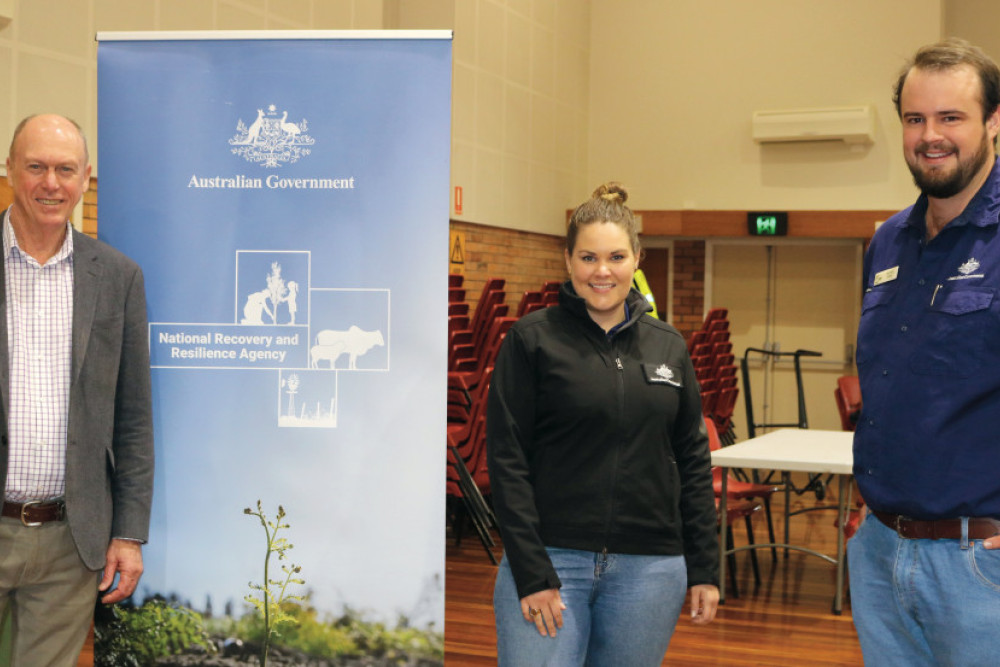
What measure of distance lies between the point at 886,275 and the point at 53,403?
1994 mm

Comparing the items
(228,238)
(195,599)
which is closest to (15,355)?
(228,238)

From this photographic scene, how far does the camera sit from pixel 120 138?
128 inches

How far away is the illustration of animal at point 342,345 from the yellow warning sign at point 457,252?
21.0ft

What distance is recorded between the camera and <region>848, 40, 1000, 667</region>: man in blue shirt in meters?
2.07

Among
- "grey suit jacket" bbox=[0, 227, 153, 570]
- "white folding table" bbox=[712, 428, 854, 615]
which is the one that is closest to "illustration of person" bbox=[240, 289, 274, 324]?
"grey suit jacket" bbox=[0, 227, 153, 570]

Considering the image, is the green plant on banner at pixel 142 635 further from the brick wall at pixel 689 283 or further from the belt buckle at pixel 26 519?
the brick wall at pixel 689 283

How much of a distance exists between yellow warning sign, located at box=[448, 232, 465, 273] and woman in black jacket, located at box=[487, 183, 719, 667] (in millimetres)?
7205

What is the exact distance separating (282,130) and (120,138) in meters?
0.49

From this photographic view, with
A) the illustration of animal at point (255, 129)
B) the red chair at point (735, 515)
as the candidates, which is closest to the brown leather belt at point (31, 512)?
the illustration of animal at point (255, 129)

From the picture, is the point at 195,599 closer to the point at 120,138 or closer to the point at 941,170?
the point at 120,138

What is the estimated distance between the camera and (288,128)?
3232mm

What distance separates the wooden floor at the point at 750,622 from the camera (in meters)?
4.87

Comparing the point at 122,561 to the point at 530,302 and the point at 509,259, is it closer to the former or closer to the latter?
the point at 530,302

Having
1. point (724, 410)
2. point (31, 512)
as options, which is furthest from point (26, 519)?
point (724, 410)
